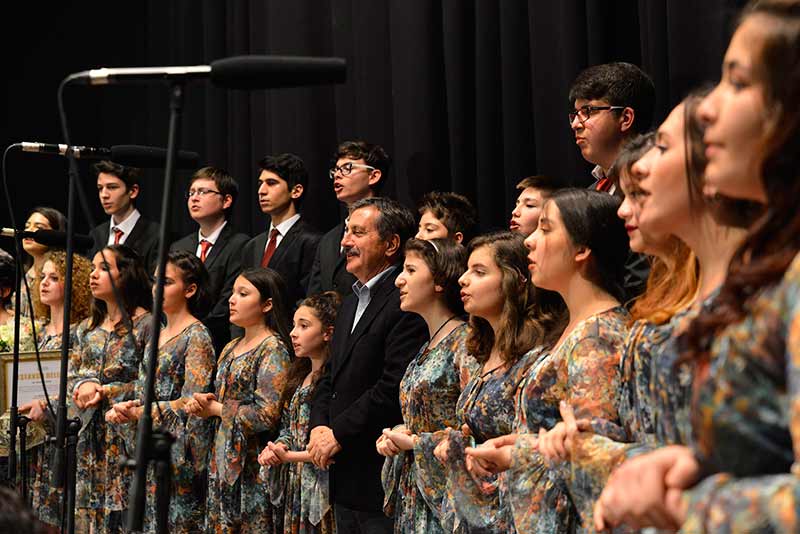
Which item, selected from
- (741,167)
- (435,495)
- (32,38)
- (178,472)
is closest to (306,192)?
(178,472)

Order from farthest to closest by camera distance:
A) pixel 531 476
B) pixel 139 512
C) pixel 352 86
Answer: pixel 352 86, pixel 531 476, pixel 139 512

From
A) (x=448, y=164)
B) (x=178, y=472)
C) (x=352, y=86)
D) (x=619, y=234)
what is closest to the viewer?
(x=619, y=234)

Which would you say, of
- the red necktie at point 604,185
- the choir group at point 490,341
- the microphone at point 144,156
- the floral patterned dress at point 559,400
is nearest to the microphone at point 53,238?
the choir group at point 490,341

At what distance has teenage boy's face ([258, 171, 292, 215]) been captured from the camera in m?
5.34

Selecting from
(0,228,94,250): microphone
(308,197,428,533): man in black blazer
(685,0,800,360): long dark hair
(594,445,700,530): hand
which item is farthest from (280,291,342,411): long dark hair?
(685,0,800,360): long dark hair

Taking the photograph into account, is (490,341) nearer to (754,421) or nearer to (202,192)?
(754,421)

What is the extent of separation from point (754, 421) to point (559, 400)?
135 centimetres

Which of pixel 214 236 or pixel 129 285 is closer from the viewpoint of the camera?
pixel 129 285

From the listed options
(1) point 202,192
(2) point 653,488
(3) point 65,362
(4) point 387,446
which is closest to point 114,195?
(1) point 202,192

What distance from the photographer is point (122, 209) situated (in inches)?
243

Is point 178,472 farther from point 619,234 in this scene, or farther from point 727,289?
point 727,289

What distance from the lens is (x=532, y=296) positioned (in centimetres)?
320

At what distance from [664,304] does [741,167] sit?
854 millimetres

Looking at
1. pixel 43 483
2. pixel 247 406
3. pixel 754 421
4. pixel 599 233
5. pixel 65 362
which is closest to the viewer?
pixel 754 421
